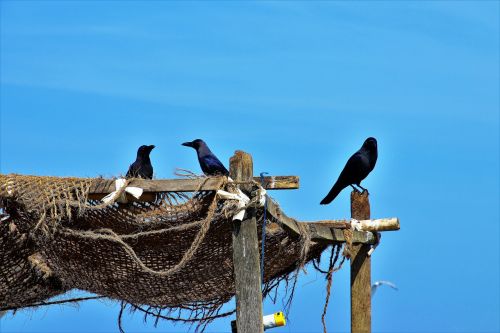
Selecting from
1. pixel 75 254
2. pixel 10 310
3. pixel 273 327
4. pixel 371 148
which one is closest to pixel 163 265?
pixel 75 254

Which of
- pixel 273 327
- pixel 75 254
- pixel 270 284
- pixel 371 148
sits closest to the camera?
pixel 75 254

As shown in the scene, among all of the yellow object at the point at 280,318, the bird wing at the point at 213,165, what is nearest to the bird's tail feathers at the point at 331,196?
the yellow object at the point at 280,318

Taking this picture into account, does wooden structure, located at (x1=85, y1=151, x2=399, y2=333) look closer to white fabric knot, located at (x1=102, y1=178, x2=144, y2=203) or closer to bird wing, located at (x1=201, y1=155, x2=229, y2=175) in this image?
white fabric knot, located at (x1=102, y1=178, x2=144, y2=203)

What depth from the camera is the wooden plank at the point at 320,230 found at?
713 centimetres

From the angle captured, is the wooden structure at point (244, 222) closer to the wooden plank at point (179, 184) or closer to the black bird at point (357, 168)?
the wooden plank at point (179, 184)

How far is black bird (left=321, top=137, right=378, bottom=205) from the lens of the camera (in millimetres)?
10422

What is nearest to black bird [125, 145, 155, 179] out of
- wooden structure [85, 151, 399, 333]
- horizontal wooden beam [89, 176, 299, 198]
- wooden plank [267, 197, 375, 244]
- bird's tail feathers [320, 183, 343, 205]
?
wooden plank [267, 197, 375, 244]

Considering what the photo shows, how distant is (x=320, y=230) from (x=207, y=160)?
1.37 m

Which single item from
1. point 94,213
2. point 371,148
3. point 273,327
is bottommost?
point 273,327

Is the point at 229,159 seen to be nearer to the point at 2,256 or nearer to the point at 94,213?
the point at 94,213

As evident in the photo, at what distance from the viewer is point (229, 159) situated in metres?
6.74

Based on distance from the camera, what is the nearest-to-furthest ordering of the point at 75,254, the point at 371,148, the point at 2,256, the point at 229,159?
the point at 229,159 < the point at 75,254 < the point at 2,256 < the point at 371,148

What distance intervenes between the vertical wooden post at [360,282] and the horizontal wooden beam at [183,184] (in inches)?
116

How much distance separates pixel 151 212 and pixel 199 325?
2.58m
